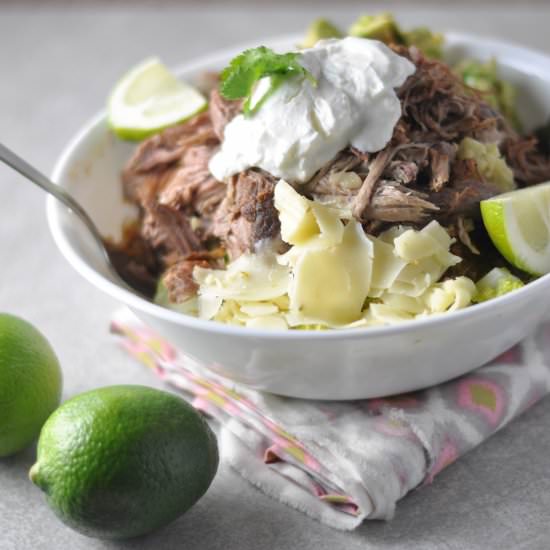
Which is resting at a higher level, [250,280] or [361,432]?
[250,280]

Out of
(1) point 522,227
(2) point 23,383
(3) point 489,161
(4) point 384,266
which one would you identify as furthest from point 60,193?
(1) point 522,227

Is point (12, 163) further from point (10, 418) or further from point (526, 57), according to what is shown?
point (526, 57)

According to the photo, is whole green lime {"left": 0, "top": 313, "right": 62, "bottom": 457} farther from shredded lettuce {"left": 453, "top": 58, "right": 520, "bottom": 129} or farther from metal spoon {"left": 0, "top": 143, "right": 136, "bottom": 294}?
shredded lettuce {"left": 453, "top": 58, "right": 520, "bottom": 129}

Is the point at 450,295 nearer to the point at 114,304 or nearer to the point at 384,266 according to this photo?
the point at 384,266

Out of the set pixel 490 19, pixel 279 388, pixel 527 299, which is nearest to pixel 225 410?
pixel 279 388

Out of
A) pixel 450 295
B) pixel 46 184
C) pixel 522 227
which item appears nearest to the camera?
pixel 450 295

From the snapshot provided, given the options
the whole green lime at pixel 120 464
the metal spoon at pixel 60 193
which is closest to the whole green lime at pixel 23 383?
the whole green lime at pixel 120 464

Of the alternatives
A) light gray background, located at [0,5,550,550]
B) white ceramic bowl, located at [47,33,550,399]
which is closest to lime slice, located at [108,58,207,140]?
white ceramic bowl, located at [47,33,550,399]
